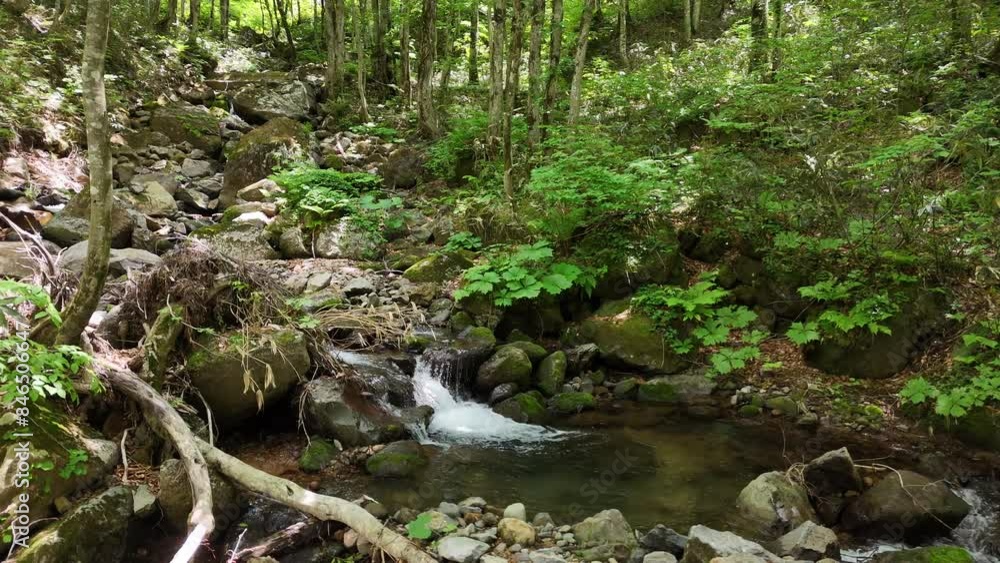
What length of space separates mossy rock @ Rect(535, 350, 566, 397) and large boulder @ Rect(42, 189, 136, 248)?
6.65m

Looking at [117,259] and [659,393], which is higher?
[117,259]

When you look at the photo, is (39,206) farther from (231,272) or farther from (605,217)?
(605,217)

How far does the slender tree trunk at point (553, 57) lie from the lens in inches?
475

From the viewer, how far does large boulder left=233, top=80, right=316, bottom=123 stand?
1723 cm

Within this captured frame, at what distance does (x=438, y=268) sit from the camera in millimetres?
10039

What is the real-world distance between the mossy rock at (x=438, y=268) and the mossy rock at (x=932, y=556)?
713 cm

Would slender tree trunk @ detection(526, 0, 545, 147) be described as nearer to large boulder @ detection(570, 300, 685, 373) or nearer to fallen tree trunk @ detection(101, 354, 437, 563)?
large boulder @ detection(570, 300, 685, 373)

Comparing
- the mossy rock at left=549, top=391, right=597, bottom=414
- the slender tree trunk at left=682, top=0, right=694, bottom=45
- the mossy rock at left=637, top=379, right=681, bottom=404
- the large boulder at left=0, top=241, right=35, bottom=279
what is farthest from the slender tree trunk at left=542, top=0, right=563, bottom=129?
the large boulder at left=0, top=241, right=35, bottom=279

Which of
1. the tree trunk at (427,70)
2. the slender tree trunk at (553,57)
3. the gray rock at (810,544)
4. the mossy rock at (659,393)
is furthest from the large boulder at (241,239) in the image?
the gray rock at (810,544)

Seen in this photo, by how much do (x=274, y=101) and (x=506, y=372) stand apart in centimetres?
1391

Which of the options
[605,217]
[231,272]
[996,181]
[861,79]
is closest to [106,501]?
[231,272]

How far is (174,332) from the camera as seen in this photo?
5.45m

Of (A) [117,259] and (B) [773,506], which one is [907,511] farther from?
(A) [117,259]

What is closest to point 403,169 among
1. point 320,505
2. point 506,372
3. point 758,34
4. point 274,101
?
point 274,101
